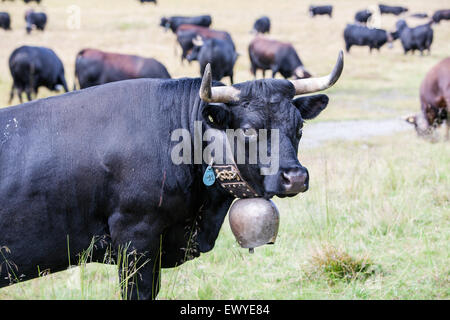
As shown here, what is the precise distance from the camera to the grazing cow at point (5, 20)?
37219mm

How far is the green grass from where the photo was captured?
3926 millimetres

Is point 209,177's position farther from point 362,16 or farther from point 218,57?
point 362,16

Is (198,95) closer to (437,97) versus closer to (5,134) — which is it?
(5,134)

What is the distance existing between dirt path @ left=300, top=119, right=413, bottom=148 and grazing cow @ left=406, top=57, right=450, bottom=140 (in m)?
1.18

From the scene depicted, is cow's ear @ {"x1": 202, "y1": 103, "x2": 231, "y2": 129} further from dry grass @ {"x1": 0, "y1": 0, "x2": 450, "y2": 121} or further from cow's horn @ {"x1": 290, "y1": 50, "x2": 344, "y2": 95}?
dry grass @ {"x1": 0, "y1": 0, "x2": 450, "y2": 121}

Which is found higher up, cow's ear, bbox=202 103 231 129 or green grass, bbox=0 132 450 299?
cow's ear, bbox=202 103 231 129

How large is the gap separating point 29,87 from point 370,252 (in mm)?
14751

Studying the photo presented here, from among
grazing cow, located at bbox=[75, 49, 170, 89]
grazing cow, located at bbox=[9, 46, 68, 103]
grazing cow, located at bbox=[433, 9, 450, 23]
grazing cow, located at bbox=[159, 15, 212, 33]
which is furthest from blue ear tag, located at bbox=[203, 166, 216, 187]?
grazing cow, located at bbox=[433, 9, 450, 23]

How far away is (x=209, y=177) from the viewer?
3.52 m

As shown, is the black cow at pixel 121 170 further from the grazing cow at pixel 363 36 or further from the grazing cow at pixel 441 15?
Result: the grazing cow at pixel 441 15

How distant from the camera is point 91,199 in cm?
347

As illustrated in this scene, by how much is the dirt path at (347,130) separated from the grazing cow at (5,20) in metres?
30.0

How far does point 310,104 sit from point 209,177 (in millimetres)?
910
